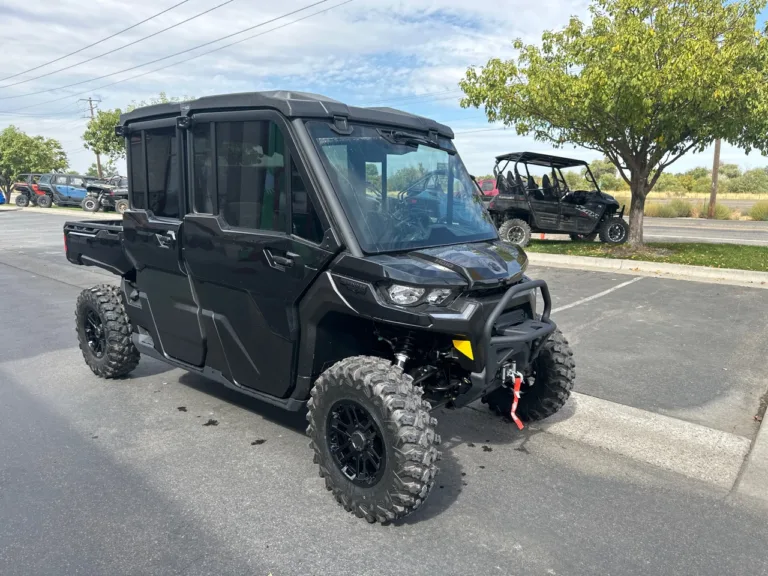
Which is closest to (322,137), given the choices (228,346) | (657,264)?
(228,346)

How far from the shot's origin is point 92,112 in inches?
2344

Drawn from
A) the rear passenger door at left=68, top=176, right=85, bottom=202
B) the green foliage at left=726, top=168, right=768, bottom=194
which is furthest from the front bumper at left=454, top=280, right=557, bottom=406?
the green foliage at left=726, top=168, right=768, bottom=194

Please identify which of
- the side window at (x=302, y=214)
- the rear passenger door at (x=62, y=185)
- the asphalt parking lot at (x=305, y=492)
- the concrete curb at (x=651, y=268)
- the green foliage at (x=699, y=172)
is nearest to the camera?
the asphalt parking lot at (x=305, y=492)

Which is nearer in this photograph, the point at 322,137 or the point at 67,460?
the point at 322,137

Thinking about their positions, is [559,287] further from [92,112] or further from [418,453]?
[92,112]

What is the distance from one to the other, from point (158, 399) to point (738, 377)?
5.00 metres

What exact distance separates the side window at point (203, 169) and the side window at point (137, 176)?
0.71 metres

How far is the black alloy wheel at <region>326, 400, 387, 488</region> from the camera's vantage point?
3166 mm

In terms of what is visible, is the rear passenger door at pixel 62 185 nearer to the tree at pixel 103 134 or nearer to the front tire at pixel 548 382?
the tree at pixel 103 134

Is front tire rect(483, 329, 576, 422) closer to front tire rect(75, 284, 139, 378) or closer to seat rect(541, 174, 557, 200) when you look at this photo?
front tire rect(75, 284, 139, 378)

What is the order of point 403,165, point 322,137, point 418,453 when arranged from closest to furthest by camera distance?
1. point 418,453
2. point 322,137
3. point 403,165

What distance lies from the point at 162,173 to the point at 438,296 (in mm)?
2336

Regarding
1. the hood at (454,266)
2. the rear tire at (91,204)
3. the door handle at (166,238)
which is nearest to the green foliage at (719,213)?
the hood at (454,266)

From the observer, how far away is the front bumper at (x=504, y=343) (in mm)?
3127
